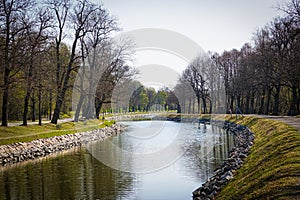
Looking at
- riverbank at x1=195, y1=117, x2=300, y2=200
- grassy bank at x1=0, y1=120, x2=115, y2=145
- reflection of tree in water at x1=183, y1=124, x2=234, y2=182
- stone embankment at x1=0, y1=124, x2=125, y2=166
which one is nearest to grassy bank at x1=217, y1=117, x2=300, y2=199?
riverbank at x1=195, y1=117, x2=300, y2=200

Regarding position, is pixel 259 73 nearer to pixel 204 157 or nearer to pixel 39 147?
pixel 204 157

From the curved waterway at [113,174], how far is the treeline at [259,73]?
1381cm

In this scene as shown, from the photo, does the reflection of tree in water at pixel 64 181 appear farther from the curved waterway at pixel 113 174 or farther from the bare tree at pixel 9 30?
the bare tree at pixel 9 30

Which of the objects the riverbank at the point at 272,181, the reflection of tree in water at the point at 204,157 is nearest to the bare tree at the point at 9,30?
the reflection of tree in water at the point at 204,157

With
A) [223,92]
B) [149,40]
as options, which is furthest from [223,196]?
[223,92]

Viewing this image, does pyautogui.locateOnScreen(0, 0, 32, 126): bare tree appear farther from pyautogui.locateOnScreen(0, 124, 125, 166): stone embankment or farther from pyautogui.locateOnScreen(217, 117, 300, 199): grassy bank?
pyautogui.locateOnScreen(217, 117, 300, 199): grassy bank

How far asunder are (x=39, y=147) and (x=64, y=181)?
9.28 meters

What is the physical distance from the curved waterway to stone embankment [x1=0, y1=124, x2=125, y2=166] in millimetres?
1036

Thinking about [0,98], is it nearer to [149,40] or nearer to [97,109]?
[97,109]

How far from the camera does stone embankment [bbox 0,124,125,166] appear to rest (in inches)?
822

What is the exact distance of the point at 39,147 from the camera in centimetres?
2442

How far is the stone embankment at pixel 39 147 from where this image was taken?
20.9 metres

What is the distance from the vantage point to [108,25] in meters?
39.1

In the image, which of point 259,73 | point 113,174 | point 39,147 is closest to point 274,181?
point 113,174
